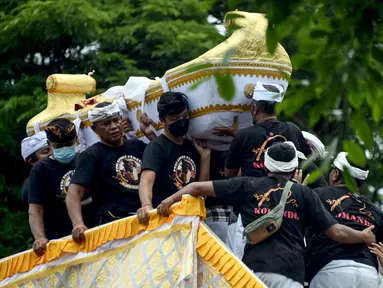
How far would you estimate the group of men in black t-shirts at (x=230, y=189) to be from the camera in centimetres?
847

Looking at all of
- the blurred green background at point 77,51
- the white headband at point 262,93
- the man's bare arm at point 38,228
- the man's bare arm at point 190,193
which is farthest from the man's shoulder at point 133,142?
the blurred green background at point 77,51

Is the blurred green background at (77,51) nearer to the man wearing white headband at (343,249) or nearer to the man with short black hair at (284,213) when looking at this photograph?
the man wearing white headband at (343,249)

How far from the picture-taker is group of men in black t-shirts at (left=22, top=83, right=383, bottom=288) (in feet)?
27.8

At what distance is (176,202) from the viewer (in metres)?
8.80

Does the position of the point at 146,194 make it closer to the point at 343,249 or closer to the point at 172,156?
the point at 172,156

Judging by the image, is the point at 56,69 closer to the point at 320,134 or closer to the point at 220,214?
the point at 320,134

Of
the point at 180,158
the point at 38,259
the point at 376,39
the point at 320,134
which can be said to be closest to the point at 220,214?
the point at 180,158

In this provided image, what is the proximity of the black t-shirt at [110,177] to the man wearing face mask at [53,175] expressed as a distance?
0.39 m

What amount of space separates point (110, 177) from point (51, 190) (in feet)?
2.32

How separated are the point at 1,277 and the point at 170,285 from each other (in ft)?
6.95

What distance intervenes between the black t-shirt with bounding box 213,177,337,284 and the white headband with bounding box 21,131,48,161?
2.71 meters

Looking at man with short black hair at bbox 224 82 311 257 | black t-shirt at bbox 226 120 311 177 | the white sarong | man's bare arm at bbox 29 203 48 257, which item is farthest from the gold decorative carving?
man's bare arm at bbox 29 203 48 257

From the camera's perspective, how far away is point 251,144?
8984mm

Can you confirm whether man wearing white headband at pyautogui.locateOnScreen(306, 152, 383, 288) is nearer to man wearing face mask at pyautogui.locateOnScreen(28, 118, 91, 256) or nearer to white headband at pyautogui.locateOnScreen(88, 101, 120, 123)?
white headband at pyautogui.locateOnScreen(88, 101, 120, 123)
